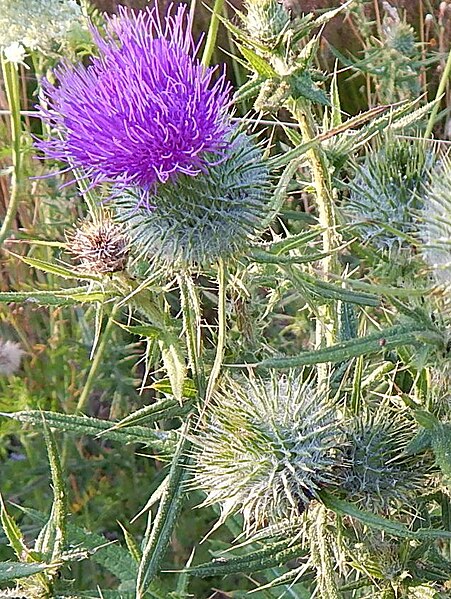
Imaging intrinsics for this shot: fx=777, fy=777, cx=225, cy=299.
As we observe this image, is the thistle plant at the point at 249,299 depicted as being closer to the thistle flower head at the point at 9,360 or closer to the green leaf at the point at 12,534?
the green leaf at the point at 12,534

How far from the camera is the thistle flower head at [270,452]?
1521 mm

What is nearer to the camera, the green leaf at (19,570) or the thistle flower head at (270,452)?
the green leaf at (19,570)

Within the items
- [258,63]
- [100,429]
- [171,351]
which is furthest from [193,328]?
[258,63]

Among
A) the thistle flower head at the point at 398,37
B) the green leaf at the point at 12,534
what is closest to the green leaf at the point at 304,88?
the green leaf at the point at 12,534

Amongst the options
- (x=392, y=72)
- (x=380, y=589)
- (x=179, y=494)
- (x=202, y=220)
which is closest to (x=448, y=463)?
(x=380, y=589)

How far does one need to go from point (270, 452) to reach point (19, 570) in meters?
0.51

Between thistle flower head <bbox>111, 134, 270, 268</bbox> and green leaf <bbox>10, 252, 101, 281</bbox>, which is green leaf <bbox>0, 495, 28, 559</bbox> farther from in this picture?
thistle flower head <bbox>111, 134, 270, 268</bbox>

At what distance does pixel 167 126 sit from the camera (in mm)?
1494

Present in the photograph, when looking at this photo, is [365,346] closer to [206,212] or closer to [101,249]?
[206,212]

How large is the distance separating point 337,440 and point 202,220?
527mm

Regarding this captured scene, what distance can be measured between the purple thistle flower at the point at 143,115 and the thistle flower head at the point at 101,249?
0.15m

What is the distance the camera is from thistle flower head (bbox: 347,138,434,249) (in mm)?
1721

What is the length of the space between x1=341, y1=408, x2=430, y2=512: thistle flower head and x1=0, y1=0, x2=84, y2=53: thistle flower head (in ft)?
4.75

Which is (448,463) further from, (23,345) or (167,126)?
(23,345)
